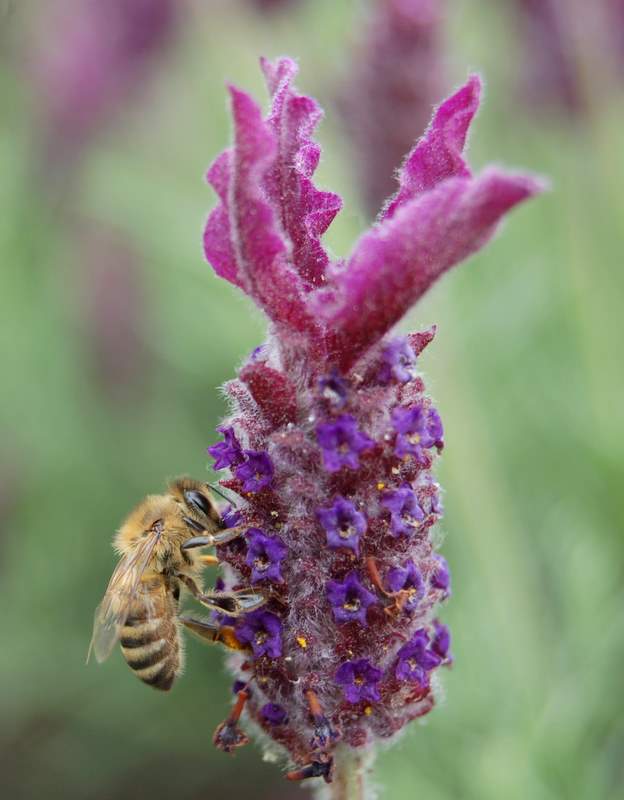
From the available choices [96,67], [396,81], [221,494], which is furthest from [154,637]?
[96,67]

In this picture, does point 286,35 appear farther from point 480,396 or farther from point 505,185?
point 505,185

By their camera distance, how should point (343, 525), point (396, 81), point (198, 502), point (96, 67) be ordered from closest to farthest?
point (343, 525), point (198, 502), point (396, 81), point (96, 67)

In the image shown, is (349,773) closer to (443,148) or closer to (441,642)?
(441,642)

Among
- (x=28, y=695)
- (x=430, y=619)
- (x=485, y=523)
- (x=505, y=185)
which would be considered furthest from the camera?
(x=28, y=695)

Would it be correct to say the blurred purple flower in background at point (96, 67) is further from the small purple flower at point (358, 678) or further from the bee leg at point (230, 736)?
the small purple flower at point (358, 678)

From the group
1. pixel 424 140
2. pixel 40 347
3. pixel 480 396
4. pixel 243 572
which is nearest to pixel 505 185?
pixel 424 140

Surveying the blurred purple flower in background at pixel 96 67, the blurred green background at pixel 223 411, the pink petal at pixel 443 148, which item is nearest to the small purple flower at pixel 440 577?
the pink petal at pixel 443 148
